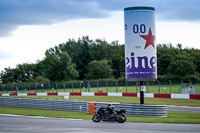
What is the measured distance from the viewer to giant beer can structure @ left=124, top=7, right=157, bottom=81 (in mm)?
→ 23859

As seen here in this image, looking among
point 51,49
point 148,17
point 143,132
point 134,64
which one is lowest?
point 143,132

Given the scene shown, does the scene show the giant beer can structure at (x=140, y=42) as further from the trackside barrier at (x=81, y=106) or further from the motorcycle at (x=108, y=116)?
the motorcycle at (x=108, y=116)

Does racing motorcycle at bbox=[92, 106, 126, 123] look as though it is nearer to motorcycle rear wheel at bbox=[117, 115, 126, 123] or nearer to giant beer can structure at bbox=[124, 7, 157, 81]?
motorcycle rear wheel at bbox=[117, 115, 126, 123]

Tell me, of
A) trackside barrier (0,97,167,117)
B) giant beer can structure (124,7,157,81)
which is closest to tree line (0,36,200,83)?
trackside barrier (0,97,167,117)

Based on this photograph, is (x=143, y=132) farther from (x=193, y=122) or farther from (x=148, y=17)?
(x=148, y=17)

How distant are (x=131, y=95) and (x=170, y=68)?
44669 mm

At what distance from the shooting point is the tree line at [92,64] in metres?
91.7

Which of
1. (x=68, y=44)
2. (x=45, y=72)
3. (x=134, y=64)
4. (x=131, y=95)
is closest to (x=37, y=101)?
(x=134, y=64)

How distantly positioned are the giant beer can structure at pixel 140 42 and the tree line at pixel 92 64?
4939cm

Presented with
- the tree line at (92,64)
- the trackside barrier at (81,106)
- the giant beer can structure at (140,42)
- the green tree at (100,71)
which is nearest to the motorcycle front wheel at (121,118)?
the trackside barrier at (81,106)

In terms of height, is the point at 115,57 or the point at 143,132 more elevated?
the point at 115,57

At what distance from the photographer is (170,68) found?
90000mm

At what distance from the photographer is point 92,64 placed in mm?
108062

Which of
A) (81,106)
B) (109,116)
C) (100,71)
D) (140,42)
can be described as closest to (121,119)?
(109,116)
